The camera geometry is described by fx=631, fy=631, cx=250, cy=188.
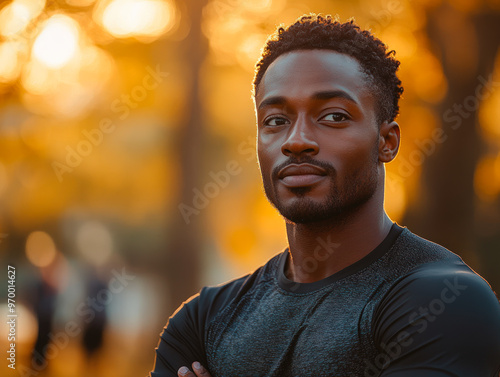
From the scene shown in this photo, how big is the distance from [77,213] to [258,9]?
8115 mm

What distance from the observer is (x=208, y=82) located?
1334 centimetres

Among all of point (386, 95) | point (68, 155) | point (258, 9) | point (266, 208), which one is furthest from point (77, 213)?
point (386, 95)

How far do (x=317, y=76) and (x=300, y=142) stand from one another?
0.33 metres

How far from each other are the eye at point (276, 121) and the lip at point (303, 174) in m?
0.26

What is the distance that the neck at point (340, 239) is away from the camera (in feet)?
9.05

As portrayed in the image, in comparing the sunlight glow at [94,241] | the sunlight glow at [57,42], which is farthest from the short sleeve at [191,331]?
the sunlight glow at [94,241]

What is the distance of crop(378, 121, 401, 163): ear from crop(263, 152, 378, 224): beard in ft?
0.39

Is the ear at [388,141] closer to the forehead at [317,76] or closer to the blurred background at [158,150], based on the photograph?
the forehead at [317,76]

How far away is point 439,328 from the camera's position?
Answer: 2131 mm

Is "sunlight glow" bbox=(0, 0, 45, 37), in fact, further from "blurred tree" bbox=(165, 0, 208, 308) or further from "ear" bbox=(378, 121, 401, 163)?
"ear" bbox=(378, 121, 401, 163)

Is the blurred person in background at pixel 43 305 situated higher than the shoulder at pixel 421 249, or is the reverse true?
the blurred person in background at pixel 43 305

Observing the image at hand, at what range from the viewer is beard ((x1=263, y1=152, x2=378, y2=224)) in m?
2.68

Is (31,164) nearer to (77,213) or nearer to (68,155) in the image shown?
(68,155)

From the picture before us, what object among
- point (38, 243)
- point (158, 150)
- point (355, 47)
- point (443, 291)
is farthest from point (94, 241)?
point (443, 291)
